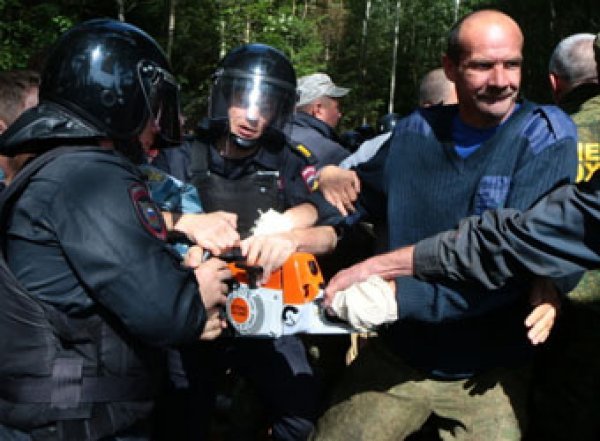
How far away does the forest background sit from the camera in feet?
53.0

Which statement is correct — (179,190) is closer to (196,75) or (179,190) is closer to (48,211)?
(48,211)

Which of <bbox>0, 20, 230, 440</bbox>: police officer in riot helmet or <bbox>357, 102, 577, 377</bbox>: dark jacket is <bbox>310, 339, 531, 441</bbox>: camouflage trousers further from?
<bbox>0, 20, 230, 440</bbox>: police officer in riot helmet

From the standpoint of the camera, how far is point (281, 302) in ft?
8.63

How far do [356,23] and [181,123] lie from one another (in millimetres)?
42130

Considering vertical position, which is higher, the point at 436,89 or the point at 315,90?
the point at 436,89

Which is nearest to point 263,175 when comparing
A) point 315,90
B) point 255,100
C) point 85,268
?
point 255,100

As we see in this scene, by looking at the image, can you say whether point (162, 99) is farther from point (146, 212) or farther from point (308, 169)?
point (308, 169)

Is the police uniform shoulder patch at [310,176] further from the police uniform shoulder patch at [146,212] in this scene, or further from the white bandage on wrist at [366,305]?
the police uniform shoulder patch at [146,212]

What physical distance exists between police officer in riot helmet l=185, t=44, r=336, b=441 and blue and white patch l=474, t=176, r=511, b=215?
1006 millimetres

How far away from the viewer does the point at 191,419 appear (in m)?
3.57

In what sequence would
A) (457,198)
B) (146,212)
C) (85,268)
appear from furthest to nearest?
(457,198) < (146,212) < (85,268)

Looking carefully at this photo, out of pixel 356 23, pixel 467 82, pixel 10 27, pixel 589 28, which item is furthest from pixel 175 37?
pixel 356 23

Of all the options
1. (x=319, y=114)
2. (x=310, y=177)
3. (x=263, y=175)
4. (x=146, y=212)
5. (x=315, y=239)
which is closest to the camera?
(x=146, y=212)

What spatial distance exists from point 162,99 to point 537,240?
1.38m
